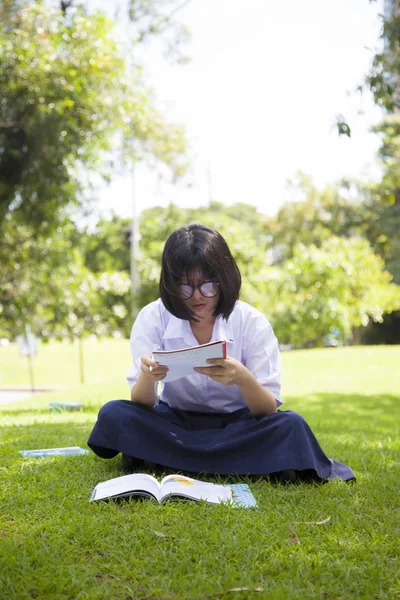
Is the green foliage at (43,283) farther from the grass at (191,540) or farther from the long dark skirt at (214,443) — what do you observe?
the long dark skirt at (214,443)

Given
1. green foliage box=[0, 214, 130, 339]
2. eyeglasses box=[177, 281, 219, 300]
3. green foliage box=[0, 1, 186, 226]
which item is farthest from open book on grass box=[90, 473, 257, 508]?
green foliage box=[0, 214, 130, 339]

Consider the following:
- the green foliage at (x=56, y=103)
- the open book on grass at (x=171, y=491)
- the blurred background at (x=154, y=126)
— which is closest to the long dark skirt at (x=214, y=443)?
the open book on grass at (x=171, y=491)

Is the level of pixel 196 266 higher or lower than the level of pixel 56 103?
lower

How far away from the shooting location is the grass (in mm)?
1802

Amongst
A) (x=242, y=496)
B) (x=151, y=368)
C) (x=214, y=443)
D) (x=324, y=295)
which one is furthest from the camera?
(x=324, y=295)

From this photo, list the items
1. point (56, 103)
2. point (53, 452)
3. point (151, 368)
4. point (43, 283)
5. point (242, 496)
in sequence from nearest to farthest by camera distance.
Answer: point (242, 496) → point (151, 368) → point (53, 452) → point (56, 103) → point (43, 283)

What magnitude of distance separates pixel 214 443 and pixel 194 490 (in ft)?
1.41

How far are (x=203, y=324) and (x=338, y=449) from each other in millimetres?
1515

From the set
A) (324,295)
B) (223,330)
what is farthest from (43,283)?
(223,330)

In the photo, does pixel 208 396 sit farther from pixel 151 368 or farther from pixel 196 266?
pixel 196 266

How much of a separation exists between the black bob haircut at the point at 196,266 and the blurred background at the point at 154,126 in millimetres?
1979

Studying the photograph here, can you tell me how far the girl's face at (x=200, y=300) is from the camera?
2.95m

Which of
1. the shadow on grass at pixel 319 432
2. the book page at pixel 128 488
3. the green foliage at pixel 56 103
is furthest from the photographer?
the green foliage at pixel 56 103

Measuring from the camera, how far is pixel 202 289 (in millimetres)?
2961
